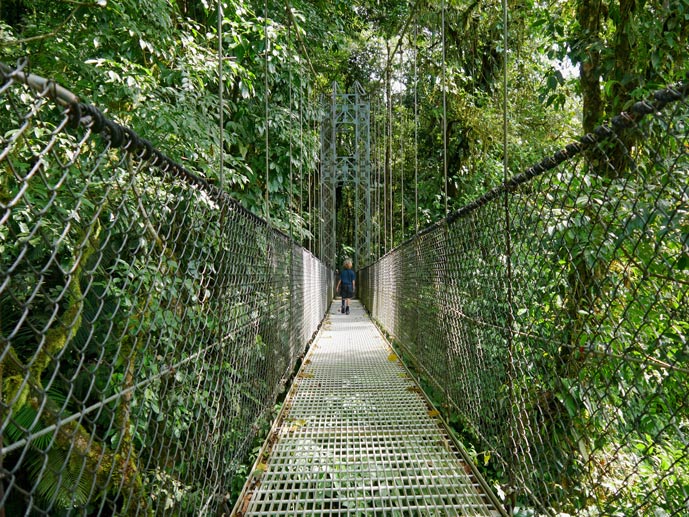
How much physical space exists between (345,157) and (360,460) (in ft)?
36.9

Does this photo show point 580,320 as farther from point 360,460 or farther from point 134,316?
point 134,316

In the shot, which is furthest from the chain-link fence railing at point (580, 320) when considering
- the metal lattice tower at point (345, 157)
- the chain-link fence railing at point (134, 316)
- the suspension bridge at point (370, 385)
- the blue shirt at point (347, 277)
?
the metal lattice tower at point (345, 157)

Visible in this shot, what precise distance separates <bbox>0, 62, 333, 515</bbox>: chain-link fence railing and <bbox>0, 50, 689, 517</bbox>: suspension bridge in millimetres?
16

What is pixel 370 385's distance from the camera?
2.72 metres

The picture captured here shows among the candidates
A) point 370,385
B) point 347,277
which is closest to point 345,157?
point 347,277

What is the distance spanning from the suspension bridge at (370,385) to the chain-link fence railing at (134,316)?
0.05ft

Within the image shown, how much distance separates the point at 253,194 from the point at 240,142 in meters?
0.43

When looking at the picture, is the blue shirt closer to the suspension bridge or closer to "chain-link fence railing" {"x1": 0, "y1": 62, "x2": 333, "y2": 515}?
the suspension bridge

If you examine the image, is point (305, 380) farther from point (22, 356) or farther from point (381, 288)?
point (381, 288)

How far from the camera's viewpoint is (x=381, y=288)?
20.0ft

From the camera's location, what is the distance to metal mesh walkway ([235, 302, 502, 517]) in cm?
141

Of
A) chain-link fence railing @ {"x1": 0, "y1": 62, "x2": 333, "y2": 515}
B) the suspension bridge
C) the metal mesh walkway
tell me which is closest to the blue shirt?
the metal mesh walkway

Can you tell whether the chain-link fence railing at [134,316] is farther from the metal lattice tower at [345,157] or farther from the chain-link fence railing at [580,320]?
the metal lattice tower at [345,157]

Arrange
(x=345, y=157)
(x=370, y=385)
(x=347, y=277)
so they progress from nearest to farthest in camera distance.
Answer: (x=370, y=385), (x=347, y=277), (x=345, y=157)
